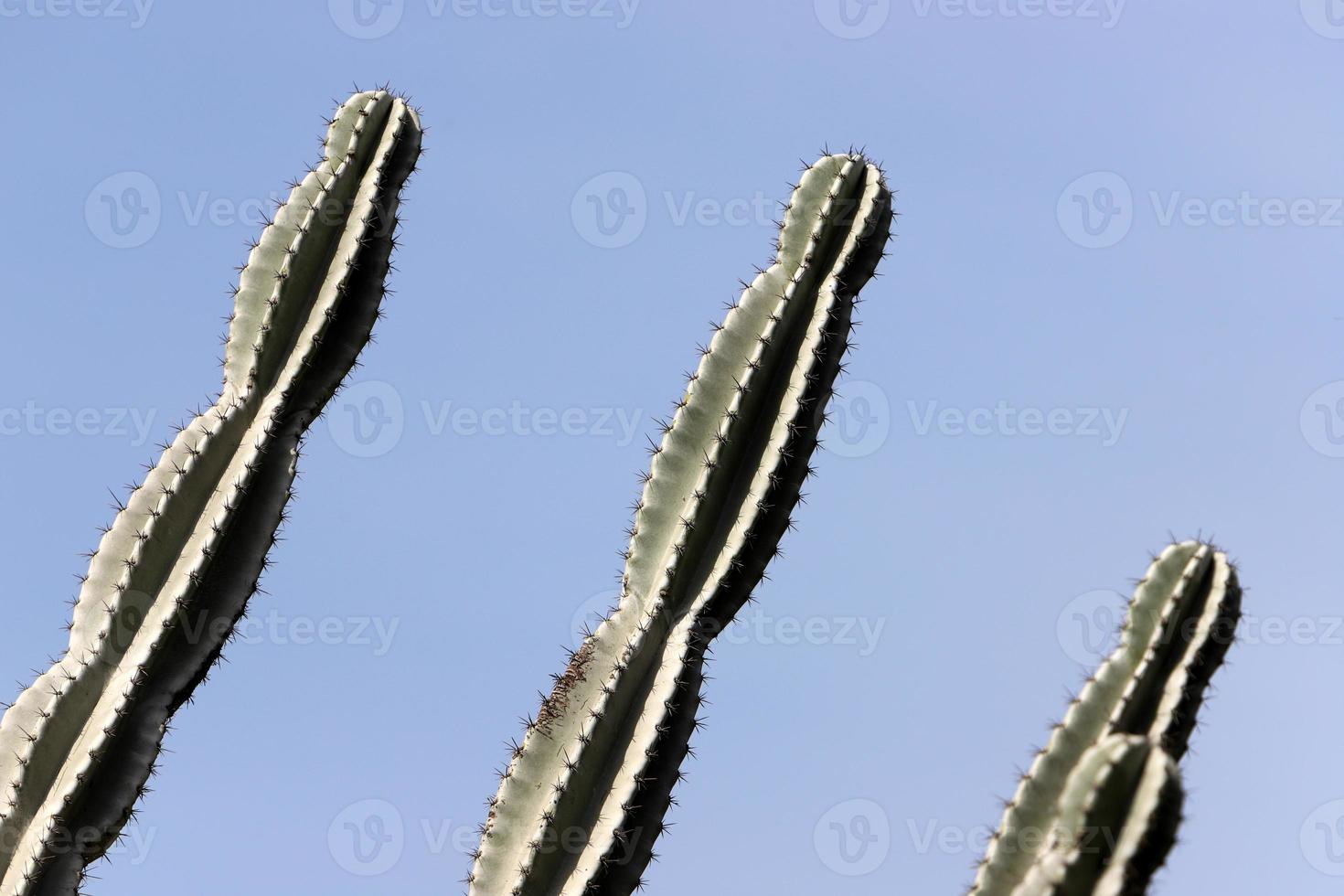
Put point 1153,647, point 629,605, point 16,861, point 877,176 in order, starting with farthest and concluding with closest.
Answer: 1. point 877,176
2. point 629,605
3. point 16,861
4. point 1153,647

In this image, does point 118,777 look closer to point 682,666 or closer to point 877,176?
point 682,666

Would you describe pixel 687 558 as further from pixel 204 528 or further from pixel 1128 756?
pixel 1128 756

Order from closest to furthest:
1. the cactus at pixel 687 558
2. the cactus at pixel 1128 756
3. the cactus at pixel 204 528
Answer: the cactus at pixel 1128 756
the cactus at pixel 687 558
the cactus at pixel 204 528

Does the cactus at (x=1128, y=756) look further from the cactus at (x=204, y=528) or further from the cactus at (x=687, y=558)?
the cactus at (x=204, y=528)

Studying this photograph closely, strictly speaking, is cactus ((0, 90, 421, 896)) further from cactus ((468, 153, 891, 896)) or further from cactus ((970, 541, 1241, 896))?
cactus ((970, 541, 1241, 896))

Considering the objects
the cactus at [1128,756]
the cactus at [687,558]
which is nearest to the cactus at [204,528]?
the cactus at [687,558]

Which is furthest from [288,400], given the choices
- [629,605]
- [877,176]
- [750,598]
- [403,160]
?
[877,176]

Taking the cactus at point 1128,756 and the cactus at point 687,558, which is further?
the cactus at point 687,558

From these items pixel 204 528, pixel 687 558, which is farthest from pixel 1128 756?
pixel 204 528
